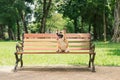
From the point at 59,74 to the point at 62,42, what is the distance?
52.4 inches

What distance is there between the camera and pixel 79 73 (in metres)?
10.6

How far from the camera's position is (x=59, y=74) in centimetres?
1037

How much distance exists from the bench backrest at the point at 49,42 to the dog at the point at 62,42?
0.32m

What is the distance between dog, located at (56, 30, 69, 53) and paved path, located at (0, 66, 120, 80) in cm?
64

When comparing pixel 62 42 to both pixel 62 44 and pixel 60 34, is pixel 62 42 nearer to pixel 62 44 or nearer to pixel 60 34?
pixel 62 44

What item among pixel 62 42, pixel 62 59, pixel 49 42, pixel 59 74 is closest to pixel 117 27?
pixel 62 59

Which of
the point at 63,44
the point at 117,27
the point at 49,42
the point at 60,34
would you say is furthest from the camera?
the point at 117,27

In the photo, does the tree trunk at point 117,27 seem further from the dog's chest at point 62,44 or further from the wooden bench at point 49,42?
the dog's chest at point 62,44

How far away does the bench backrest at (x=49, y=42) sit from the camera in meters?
11.6

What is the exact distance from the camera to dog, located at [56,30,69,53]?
36.7 feet

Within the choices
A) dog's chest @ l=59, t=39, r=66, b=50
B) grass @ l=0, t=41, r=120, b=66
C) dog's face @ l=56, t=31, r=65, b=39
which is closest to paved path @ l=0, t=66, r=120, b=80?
dog's chest @ l=59, t=39, r=66, b=50

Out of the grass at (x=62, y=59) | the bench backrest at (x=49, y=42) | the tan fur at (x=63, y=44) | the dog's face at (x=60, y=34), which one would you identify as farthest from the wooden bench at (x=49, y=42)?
Answer: the grass at (x=62, y=59)

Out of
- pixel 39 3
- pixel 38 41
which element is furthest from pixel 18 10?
pixel 38 41

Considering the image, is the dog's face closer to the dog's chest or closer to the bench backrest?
the dog's chest
